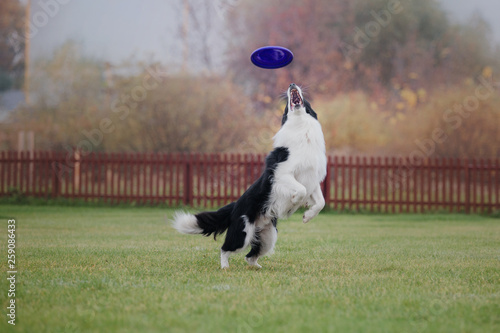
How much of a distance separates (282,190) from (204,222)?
97cm

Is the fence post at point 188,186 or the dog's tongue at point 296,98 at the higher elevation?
the dog's tongue at point 296,98

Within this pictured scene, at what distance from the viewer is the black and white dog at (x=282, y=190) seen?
18.7ft

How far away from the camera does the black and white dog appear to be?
18.7 ft

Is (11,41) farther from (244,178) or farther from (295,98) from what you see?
(295,98)

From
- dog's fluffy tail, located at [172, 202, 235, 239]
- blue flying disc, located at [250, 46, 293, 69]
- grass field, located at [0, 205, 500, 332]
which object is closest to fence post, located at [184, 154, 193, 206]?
grass field, located at [0, 205, 500, 332]

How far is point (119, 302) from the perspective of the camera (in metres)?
4.09

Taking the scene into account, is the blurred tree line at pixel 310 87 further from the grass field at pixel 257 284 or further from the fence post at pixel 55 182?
the grass field at pixel 257 284

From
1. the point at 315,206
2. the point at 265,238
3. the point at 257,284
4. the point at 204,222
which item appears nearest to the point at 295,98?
the point at 315,206

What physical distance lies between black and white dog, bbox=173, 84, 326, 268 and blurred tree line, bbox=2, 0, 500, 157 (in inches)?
608

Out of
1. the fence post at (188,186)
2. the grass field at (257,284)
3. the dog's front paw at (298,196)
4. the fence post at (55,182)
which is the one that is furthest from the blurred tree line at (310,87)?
the dog's front paw at (298,196)

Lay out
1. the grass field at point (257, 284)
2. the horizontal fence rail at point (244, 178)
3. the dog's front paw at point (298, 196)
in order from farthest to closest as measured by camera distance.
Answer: the horizontal fence rail at point (244, 178)
the dog's front paw at point (298, 196)
the grass field at point (257, 284)

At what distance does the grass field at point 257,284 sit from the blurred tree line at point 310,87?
12.3 metres

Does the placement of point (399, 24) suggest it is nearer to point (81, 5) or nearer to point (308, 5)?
point (308, 5)

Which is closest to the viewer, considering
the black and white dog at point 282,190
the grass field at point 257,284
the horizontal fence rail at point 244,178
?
the grass field at point 257,284
